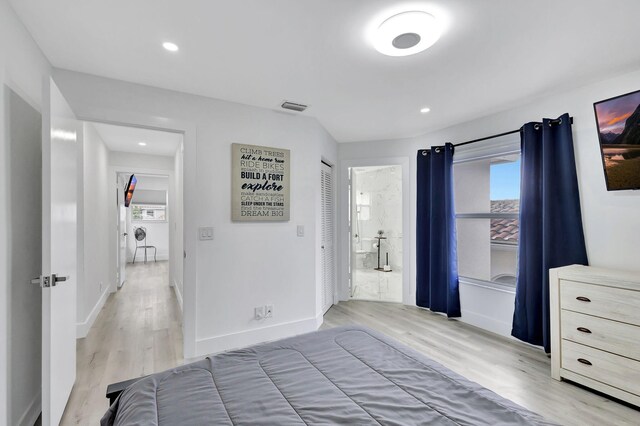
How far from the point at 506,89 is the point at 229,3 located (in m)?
2.37

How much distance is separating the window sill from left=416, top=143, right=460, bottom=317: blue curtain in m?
0.12

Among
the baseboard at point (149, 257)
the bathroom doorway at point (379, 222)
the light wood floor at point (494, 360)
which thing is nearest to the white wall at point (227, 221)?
the light wood floor at point (494, 360)

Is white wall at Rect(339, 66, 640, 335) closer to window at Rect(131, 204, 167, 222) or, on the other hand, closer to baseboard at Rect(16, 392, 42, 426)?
baseboard at Rect(16, 392, 42, 426)

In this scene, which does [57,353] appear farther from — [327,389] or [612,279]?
[612,279]

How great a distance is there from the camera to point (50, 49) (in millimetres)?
2021

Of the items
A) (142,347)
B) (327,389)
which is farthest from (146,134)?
(327,389)

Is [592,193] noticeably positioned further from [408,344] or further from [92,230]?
[92,230]

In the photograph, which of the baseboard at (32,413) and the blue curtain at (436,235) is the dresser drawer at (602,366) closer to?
the blue curtain at (436,235)

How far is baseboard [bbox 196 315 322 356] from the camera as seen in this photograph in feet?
9.05

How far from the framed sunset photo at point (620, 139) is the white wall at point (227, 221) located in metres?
2.48

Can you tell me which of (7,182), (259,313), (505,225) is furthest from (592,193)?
(7,182)

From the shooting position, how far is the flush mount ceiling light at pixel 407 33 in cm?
165

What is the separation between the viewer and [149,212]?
923 centimetres

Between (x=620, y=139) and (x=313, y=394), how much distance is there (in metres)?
2.81
